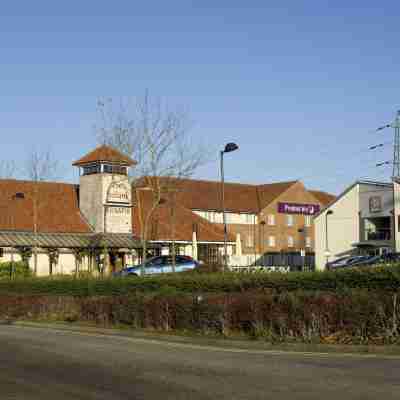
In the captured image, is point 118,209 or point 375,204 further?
point 375,204

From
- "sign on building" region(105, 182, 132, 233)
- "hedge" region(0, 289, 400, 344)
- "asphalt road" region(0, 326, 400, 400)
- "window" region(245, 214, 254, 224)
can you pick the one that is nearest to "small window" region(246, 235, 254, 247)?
"window" region(245, 214, 254, 224)

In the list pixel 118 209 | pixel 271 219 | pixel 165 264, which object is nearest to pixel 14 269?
pixel 165 264

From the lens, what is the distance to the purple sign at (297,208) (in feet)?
310

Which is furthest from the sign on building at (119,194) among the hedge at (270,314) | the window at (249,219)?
the window at (249,219)

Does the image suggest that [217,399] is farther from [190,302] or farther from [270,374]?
[190,302]

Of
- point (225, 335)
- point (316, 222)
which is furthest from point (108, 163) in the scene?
point (225, 335)

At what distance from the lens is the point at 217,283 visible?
20359 millimetres

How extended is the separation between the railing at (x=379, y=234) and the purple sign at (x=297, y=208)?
2781 cm

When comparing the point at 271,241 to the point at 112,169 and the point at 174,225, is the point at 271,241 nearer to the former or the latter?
the point at 174,225

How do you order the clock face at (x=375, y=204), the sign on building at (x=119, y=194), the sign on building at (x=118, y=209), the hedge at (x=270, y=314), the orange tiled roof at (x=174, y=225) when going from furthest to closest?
the clock face at (x=375, y=204)
the orange tiled roof at (x=174, y=225)
the sign on building at (x=118, y=209)
the sign on building at (x=119, y=194)
the hedge at (x=270, y=314)

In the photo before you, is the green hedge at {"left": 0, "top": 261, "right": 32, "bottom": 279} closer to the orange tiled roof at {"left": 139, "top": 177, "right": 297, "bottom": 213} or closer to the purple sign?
the orange tiled roof at {"left": 139, "top": 177, "right": 297, "bottom": 213}

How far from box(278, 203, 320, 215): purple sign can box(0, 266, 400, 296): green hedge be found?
6920 centimetres

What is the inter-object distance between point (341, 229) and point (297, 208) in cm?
2879

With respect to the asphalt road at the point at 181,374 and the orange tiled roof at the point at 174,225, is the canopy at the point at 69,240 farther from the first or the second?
the asphalt road at the point at 181,374
